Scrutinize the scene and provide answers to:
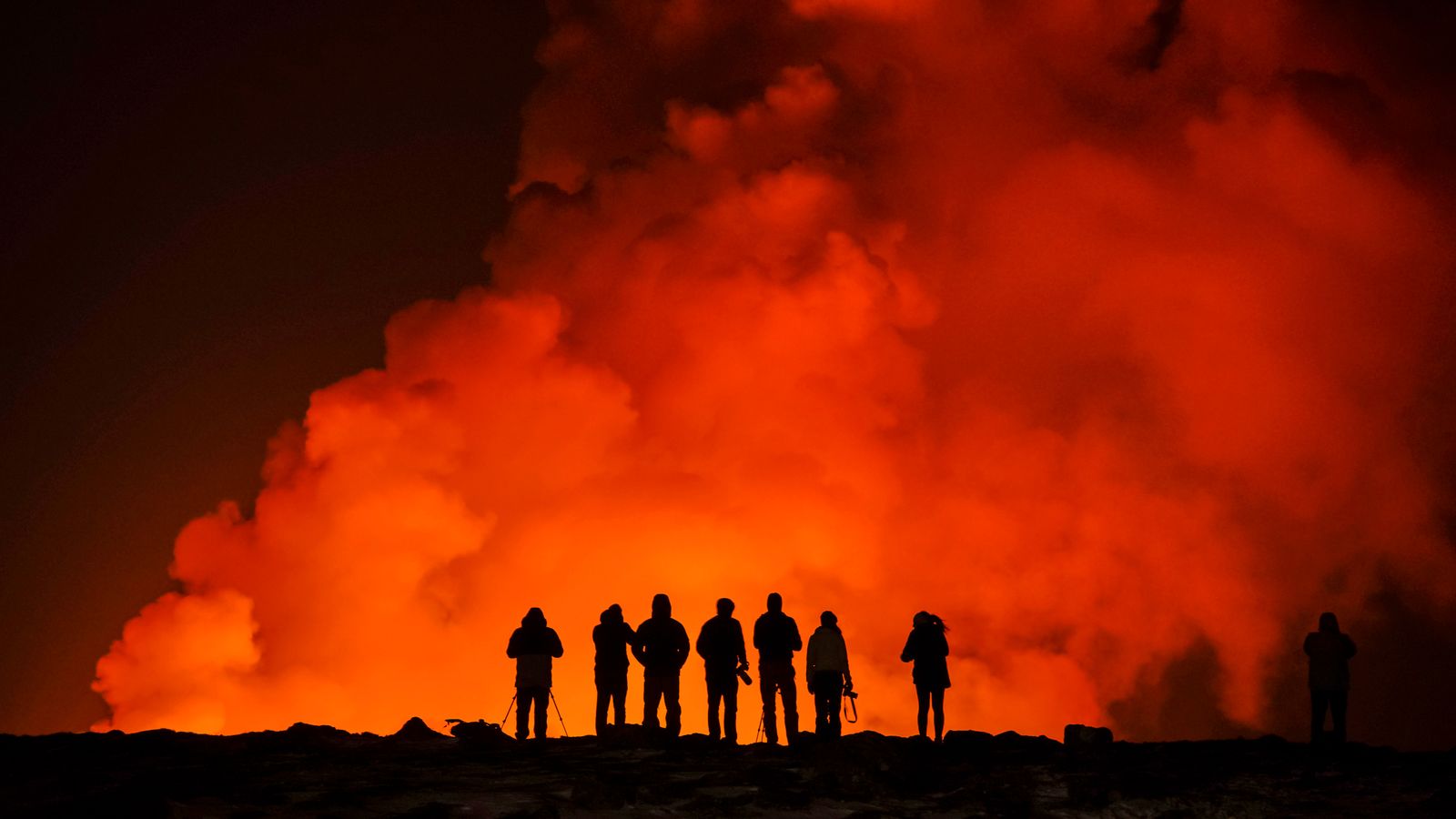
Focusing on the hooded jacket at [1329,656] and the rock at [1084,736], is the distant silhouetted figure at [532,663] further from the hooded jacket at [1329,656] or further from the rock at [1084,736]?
the hooded jacket at [1329,656]

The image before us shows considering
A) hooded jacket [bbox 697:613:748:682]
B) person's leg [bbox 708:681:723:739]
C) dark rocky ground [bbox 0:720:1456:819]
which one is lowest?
dark rocky ground [bbox 0:720:1456:819]

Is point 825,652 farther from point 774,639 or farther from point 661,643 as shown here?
point 661,643

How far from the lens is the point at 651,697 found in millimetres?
27594

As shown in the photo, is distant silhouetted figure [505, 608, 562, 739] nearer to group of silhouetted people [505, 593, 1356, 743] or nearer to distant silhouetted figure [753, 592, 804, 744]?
group of silhouetted people [505, 593, 1356, 743]

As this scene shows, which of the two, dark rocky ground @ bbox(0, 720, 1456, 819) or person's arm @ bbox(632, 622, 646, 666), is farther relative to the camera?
person's arm @ bbox(632, 622, 646, 666)

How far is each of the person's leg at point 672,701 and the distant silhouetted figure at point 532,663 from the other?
1.98 meters

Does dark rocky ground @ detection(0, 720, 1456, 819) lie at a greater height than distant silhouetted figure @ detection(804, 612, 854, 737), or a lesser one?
lesser

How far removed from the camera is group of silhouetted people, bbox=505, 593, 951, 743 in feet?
86.8

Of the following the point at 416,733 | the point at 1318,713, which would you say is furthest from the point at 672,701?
the point at 1318,713

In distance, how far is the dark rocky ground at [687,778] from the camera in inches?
806

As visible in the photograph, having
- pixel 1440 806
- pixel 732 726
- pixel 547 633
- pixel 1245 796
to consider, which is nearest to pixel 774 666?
pixel 732 726

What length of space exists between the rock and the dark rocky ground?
80 centimetres

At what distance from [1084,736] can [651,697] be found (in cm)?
727

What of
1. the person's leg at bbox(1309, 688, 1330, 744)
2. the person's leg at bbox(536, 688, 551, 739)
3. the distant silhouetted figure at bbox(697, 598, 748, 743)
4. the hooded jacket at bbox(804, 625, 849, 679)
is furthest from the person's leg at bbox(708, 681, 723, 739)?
the person's leg at bbox(1309, 688, 1330, 744)
